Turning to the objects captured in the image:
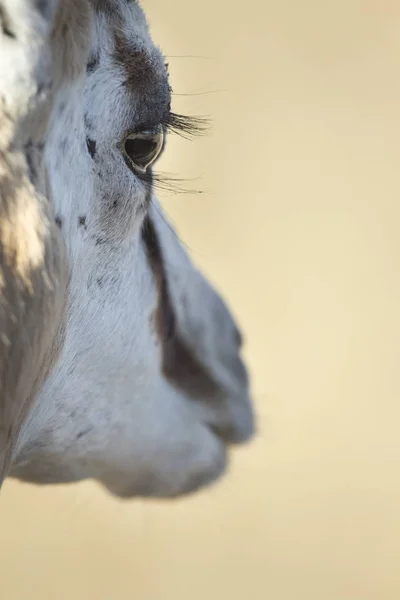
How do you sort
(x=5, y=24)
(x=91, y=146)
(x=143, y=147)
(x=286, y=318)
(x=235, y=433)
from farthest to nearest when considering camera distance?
→ (x=286, y=318) < (x=235, y=433) < (x=143, y=147) < (x=91, y=146) < (x=5, y=24)

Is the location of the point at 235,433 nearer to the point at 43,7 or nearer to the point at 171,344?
the point at 171,344

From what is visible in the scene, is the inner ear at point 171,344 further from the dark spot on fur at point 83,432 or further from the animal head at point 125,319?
the dark spot on fur at point 83,432

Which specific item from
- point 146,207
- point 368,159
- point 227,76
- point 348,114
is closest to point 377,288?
point 368,159

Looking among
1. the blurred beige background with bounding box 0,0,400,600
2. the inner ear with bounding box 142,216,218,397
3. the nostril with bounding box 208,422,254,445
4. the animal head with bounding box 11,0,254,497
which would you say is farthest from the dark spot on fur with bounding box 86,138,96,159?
the blurred beige background with bounding box 0,0,400,600

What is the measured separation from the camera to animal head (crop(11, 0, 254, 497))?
2.54 feet

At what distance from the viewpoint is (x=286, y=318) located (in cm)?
275

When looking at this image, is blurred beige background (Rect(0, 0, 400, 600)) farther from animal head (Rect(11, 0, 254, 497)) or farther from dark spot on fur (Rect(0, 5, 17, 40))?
dark spot on fur (Rect(0, 5, 17, 40))

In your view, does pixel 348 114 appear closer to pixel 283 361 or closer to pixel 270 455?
pixel 283 361

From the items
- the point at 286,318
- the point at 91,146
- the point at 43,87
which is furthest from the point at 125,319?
the point at 286,318

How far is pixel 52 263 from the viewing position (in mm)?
657

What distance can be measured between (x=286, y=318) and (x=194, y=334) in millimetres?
1627

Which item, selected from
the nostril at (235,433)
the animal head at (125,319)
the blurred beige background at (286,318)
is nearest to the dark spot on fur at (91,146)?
the animal head at (125,319)

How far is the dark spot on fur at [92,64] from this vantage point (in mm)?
777

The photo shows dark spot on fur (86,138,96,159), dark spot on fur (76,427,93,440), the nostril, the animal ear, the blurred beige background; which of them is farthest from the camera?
the blurred beige background
